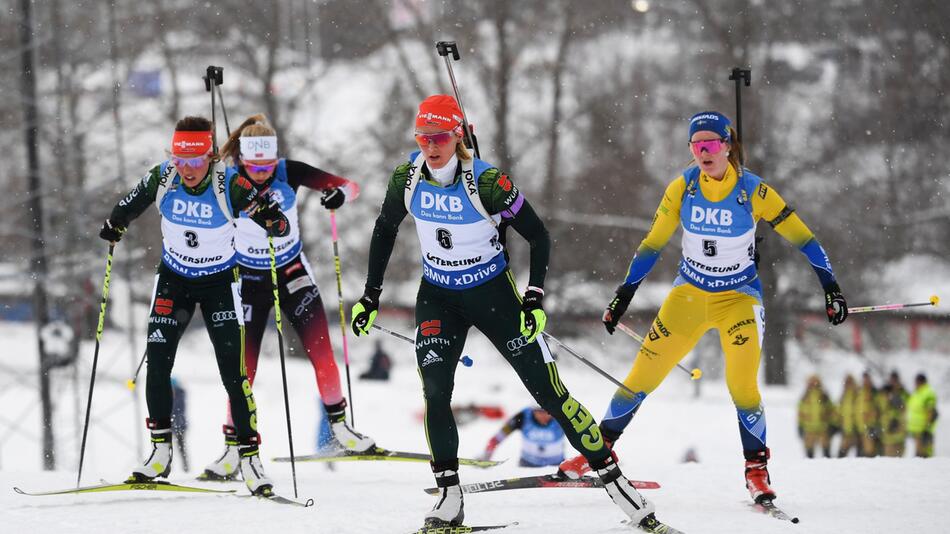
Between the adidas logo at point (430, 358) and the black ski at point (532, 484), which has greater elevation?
the adidas logo at point (430, 358)

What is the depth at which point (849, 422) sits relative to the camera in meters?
14.7

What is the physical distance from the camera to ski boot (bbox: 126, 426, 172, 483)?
6.05 meters

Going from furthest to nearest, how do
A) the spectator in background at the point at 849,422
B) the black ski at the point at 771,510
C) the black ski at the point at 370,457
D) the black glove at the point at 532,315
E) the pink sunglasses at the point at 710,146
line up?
the spectator in background at the point at 849,422 < the black ski at the point at 370,457 < the pink sunglasses at the point at 710,146 < the black ski at the point at 771,510 < the black glove at the point at 532,315

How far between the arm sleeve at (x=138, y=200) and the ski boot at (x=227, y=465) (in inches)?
60.8

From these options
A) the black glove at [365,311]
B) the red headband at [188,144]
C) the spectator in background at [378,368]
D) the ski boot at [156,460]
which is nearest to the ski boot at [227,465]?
Result: the ski boot at [156,460]

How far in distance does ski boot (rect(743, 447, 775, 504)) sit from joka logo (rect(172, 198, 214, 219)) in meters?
3.22

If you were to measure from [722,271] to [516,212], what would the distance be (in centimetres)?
150

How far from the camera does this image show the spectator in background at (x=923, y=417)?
13828 millimetres

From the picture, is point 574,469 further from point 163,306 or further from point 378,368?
point 378,368

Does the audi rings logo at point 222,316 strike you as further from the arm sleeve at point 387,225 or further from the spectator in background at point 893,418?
the spectator in background at point 893,418

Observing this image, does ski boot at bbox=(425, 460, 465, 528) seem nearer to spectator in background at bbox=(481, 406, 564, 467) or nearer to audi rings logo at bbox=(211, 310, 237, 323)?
audi rings logo at bbox=(211, 310, 237, 323)

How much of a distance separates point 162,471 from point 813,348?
20.8m

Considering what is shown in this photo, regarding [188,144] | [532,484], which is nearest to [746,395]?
[532,484]

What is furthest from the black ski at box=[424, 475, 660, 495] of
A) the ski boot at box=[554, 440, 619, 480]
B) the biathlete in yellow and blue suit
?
the biathlete in yellow and blue suit
